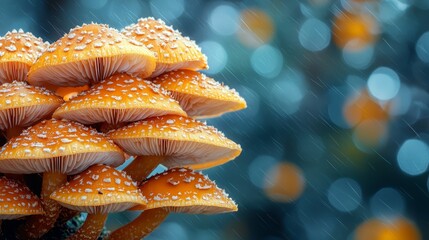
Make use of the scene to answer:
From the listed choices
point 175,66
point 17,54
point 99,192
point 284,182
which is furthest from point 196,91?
point 284,182

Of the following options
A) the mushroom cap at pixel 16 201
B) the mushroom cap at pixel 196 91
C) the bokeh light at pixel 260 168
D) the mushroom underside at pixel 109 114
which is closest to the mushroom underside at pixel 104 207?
the mushroom cap at pixel 16 201

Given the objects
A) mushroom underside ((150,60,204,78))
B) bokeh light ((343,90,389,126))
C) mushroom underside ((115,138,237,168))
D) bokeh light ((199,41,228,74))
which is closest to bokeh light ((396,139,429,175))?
bokeh light ((343,90,389,126))

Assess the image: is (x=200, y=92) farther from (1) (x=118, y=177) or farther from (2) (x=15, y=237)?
(2) (x=15, y=237)

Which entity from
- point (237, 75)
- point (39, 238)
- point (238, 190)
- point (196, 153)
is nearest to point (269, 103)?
point (237, 75)

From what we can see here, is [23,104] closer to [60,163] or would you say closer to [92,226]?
[60,163]

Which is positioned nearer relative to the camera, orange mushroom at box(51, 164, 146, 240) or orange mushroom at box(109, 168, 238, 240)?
orange mushroom at box(51, 164, 146, 240)

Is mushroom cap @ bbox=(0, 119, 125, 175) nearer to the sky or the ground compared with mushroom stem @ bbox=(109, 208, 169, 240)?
nearer to the sky

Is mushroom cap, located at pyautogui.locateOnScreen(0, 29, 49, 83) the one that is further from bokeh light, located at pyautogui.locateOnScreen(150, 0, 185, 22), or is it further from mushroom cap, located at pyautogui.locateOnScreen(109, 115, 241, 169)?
bokeh light, located at pyautogui.locateOnScreen(150, 0, 185, 22)
